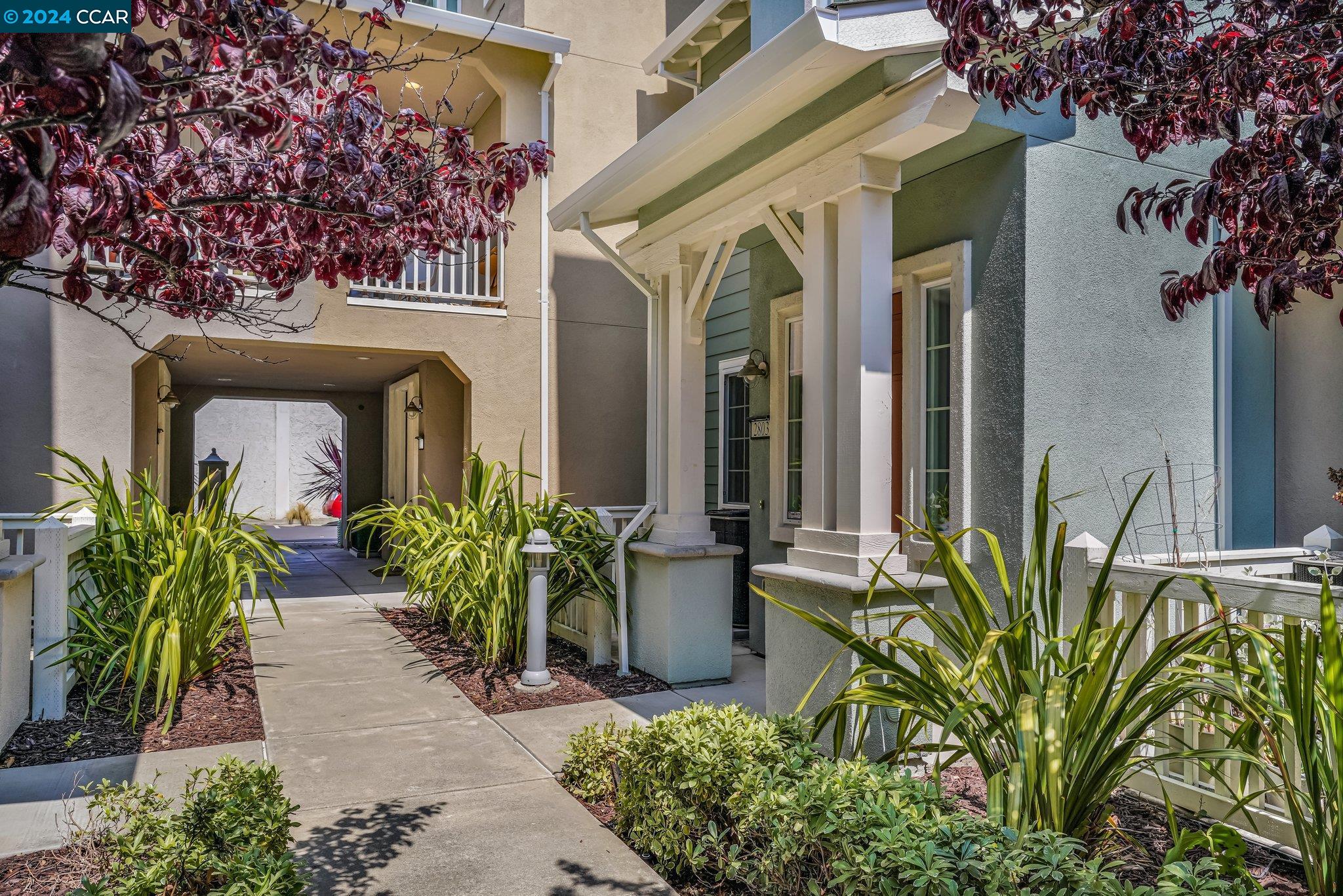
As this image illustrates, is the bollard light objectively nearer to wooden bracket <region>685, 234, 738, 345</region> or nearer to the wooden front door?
wooden bracket <region>685, 234, 738, 345</region>

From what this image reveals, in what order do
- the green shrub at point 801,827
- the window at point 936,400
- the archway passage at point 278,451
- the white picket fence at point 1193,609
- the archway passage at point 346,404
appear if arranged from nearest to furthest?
the green shrub at point 801,827
the white picket fence at point 1193,609
the window at point 936,400
the archway passage at point 346,404
the archway passage at point 278,451

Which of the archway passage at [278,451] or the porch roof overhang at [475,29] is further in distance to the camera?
the archway passage at [278,451]

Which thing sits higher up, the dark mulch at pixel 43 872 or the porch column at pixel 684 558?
the porch column at pixel 684 558

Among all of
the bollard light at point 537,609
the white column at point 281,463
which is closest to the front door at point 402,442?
the bollard light at point 537,609

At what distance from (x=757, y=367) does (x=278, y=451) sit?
18580mm

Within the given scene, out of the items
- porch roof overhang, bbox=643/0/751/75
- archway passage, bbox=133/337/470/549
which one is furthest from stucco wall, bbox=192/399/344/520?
porch roof overhang, bbox=643/0/751/75

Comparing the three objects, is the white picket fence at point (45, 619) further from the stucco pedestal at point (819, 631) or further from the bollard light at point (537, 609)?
the stucco pedestal at point (819, 631)

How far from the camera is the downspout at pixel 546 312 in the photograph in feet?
31.3

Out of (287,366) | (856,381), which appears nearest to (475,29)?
(287,366)

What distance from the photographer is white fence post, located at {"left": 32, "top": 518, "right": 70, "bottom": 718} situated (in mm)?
4672

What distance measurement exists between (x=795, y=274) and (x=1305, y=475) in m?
3.42

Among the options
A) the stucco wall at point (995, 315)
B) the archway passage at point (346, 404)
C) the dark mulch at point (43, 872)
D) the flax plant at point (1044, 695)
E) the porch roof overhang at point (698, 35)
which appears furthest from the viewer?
the archway passage at point (346, 404)

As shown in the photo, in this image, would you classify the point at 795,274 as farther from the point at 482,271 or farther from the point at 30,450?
the point at 30,450

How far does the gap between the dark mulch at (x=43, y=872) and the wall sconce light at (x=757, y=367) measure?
16.7ft
